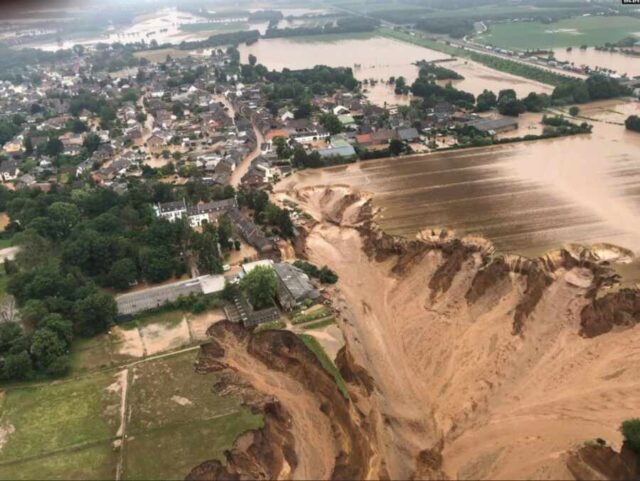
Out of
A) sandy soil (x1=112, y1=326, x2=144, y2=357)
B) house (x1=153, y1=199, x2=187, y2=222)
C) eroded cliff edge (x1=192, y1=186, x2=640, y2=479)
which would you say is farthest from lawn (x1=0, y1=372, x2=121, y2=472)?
house (x1=153, y1=199, x2=187, y2=222)

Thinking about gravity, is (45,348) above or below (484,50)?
below

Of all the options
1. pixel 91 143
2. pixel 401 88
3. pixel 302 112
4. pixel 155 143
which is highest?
pixel 401 88

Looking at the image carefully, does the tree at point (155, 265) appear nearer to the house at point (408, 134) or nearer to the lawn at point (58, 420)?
the lawn at point (58, 420)

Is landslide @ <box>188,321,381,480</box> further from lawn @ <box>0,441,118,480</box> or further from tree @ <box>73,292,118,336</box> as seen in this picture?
tree @ <box>73,292,118,336</box>

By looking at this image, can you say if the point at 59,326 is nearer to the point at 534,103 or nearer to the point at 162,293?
the point at 162,293

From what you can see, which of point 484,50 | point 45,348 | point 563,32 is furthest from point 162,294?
point 563,32

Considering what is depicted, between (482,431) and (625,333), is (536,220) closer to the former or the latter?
(625,333)

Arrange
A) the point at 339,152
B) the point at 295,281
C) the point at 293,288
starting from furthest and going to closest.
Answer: the point at 339,152 → the point at 295,281 → the point at 293,288

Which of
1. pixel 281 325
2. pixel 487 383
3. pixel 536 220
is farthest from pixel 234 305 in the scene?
pixel 536 220
